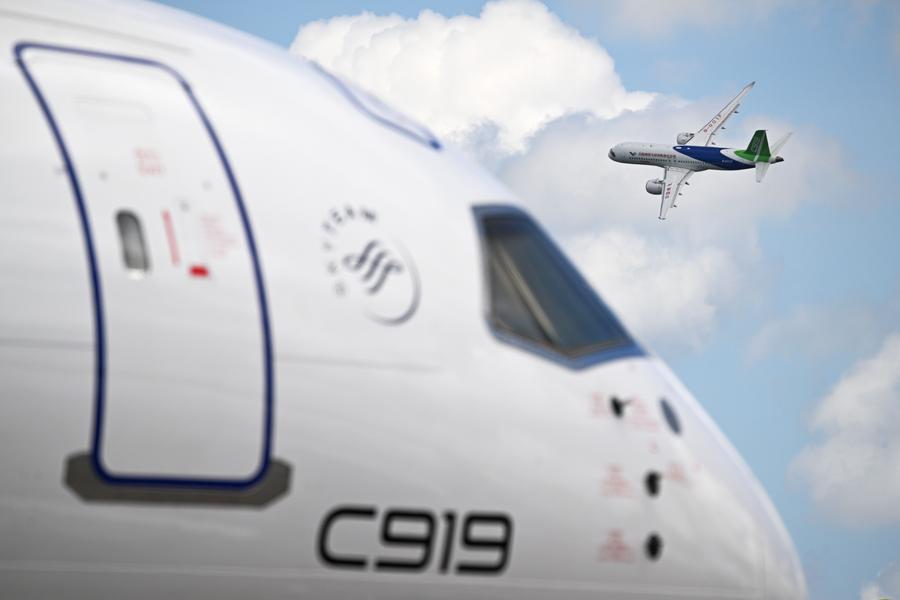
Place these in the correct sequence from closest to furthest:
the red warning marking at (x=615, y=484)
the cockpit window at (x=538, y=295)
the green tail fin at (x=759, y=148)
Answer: the red warning marking at (x=615, y=484)
the cockpit window at (x=538, y=295)
the green tail fin at (x=759, y=148)

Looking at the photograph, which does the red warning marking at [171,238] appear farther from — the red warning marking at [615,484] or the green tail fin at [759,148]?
the green tail fin at [759,148]

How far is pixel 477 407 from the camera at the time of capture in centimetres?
688

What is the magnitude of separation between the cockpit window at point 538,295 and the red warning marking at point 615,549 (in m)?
0.97

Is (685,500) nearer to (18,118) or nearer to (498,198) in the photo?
(498,198)

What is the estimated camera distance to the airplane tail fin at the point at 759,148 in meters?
114

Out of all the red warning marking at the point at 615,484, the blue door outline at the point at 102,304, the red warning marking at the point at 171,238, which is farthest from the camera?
the red warning marking at the point at 615,484

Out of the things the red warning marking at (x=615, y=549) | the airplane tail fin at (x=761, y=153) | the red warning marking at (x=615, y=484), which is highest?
the airplane tail fin at (x=761, y=153)

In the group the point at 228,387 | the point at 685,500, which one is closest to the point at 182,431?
the point at 228,387

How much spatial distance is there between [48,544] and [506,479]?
7.36ft

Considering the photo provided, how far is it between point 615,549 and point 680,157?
381 feet


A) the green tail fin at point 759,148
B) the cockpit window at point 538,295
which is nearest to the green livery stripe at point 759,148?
the green tail fin at point 759,148

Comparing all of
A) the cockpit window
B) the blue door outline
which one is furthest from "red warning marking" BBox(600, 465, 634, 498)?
the blue door outline

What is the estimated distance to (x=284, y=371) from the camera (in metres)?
6.53

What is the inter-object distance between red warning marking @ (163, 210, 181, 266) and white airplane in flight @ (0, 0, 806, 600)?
0.02 meters
